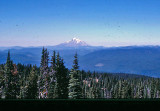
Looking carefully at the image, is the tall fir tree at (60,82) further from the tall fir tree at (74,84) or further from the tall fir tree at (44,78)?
the tall fir tree at (44,78)

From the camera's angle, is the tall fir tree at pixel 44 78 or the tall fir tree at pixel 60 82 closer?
the tall fir tree at pixel 60 82

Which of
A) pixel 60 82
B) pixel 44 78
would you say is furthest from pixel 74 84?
pixel 44 78

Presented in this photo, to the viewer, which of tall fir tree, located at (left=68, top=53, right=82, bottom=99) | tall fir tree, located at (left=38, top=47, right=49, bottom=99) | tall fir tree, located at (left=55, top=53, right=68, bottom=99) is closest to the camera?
tall fir tree, located at (left=68, top=53, right=82, bottom=99)

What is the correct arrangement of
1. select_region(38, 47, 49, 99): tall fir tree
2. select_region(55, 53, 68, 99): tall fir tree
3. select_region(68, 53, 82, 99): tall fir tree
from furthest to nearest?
select_region(38, 47, 49, 99): tall fir tree < select_region(55, 53, 68, 99): tall fir tree < select_region(68, 53, 82, 99): tall fir tree

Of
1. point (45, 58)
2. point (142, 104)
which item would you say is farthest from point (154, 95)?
point (142, 104)

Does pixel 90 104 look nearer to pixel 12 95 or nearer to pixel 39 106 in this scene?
pixel 39 106

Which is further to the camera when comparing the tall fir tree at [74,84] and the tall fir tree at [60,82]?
the tall fir tree at [60,82]

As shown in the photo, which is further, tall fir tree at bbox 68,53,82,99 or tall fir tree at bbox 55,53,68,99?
tall fir tree at bbox 55,53,68,99

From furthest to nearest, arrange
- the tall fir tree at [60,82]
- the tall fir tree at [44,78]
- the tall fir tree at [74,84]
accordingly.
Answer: the tall fir tree at [44,78] → the tall fir tree at [60,82] → the tall fir tree at [74,84]

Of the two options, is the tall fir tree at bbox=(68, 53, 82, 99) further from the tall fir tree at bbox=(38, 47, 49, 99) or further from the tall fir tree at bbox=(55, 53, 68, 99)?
the tall fir tree at bbox=(38, 47, 49, 99)

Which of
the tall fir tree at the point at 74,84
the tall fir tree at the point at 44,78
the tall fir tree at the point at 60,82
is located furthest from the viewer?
the tall fir tree at the point at 44,78

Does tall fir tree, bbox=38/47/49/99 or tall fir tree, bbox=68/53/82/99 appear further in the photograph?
tall fir tree, bbox=38/47/49/99

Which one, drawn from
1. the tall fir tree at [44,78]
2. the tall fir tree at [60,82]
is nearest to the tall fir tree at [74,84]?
the tall fir tree at [60,82]

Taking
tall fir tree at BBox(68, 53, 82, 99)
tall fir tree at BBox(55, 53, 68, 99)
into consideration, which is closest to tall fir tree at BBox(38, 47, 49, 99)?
tall fir tree at BBox(55, 53, 68, 99)
